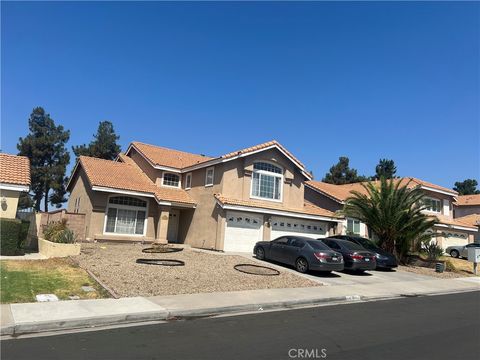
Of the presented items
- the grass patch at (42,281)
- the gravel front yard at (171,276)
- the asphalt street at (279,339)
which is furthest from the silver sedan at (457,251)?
the grass patch at (42,281)

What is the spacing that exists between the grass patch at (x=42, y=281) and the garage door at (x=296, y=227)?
1319 cm

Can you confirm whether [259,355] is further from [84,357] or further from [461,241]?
[461,241]

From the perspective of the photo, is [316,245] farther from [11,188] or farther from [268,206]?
[11,188]

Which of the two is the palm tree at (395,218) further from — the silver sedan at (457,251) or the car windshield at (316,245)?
the silver sedan at (457,251)

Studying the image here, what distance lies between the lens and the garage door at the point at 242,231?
23.4m

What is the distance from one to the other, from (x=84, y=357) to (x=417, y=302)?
10.9 metres

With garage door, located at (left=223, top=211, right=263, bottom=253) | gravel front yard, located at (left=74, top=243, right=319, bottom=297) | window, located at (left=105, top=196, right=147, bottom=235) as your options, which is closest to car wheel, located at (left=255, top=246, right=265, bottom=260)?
gravel front yard, located at (left=74, top=243, right=319, bottom=297)

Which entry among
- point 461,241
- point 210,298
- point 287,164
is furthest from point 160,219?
point 461,241

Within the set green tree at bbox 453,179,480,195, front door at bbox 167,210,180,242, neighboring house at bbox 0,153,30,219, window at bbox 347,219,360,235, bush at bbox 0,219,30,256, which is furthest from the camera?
green tree at bbox 453,179,480,195

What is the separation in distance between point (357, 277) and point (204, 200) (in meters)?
10.4

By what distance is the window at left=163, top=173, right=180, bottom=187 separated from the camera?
28.7m

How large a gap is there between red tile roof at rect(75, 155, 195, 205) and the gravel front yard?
651 cm

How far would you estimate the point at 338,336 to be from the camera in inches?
321

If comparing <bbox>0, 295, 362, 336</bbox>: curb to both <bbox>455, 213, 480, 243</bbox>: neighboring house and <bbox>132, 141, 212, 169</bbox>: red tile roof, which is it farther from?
<bbox>455, 213, 480, 243</bbox>: neighboring house
